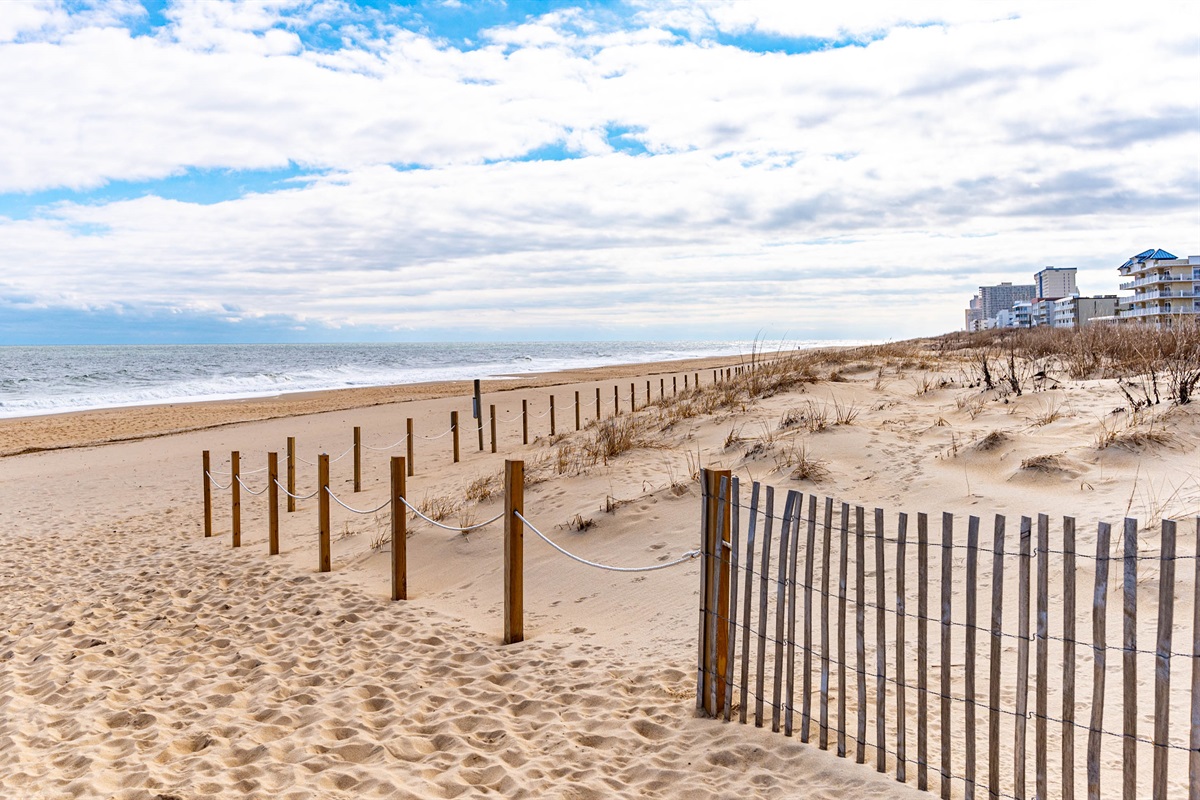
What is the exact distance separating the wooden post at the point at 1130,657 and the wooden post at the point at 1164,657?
0.07m

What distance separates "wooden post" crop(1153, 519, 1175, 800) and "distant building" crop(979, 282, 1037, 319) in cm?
19358

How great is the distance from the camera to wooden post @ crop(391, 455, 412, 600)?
759 centimetres

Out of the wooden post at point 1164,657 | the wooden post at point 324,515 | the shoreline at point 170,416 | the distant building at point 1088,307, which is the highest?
the distant building at point 1088,307

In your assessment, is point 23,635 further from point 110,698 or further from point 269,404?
point 269,404

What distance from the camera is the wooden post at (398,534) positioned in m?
7.59

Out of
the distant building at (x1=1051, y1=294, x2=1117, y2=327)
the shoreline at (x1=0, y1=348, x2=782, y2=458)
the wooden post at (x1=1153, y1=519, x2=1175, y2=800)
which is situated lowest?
the shoreline at (x1=0, y1=348, x2=782, y2=458)

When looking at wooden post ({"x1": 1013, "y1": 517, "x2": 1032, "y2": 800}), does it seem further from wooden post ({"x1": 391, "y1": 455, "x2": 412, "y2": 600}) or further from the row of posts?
wooden post ({"x1": 391, "y1": 455, "x2": 412, "y2": 600})

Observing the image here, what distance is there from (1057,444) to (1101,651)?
6672 millimetres

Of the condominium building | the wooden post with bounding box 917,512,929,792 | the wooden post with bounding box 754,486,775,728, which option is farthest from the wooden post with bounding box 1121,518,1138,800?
the condominium building

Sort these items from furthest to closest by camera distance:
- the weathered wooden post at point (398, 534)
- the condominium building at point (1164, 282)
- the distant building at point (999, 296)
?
the distant building at point (999, 296) → the condominium building at point (1164, 282) → the weathered wooden post at point (398, 534)

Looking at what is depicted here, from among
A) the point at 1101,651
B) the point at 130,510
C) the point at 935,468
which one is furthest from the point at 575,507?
the point at 130,510

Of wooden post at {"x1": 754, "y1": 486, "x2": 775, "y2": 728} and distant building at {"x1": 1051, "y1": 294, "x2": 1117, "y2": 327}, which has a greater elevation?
distant building at {"x1": 1051, "y1": 294, "x2": 1117, "y2": 327}

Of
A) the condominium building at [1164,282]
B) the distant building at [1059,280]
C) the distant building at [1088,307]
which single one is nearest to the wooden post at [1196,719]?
the condominium building at [1164,282]

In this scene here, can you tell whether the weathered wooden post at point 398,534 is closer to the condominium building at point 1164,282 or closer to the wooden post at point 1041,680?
the wooden post at point 1041,680
